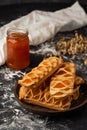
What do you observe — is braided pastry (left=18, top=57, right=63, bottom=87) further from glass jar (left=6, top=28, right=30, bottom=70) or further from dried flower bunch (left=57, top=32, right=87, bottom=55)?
dried flower bunch (left=57, top=32, right=87, bottom=55)

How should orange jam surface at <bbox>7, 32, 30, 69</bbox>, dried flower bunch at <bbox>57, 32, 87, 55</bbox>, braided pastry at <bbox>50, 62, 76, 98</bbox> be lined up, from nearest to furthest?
braided pastry at <bbox>50, 62, 76, 98</bbox>
orange jam surface at <bbox>7, 32, 30, 69</bbox>
dried flower bunch at <bbox>57, 32, 87, 55</bbox>

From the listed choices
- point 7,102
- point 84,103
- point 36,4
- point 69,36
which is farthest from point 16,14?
point 84,103

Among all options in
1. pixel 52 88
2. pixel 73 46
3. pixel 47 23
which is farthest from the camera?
pixel 47 23

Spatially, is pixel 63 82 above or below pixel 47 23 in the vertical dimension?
below

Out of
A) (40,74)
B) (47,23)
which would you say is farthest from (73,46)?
(40,74)

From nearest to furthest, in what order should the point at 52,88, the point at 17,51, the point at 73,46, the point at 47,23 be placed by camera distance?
the point at 52,88 < the point at 17,51 < the point at 73,46 < the point at 47,23

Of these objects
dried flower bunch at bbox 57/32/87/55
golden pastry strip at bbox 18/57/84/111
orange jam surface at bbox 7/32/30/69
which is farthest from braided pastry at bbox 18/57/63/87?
dried flower bunch at bbox 57/32/87/55

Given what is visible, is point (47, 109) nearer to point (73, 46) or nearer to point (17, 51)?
point (17, 51)

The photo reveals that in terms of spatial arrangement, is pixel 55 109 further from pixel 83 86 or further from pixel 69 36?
pixel 69 36
